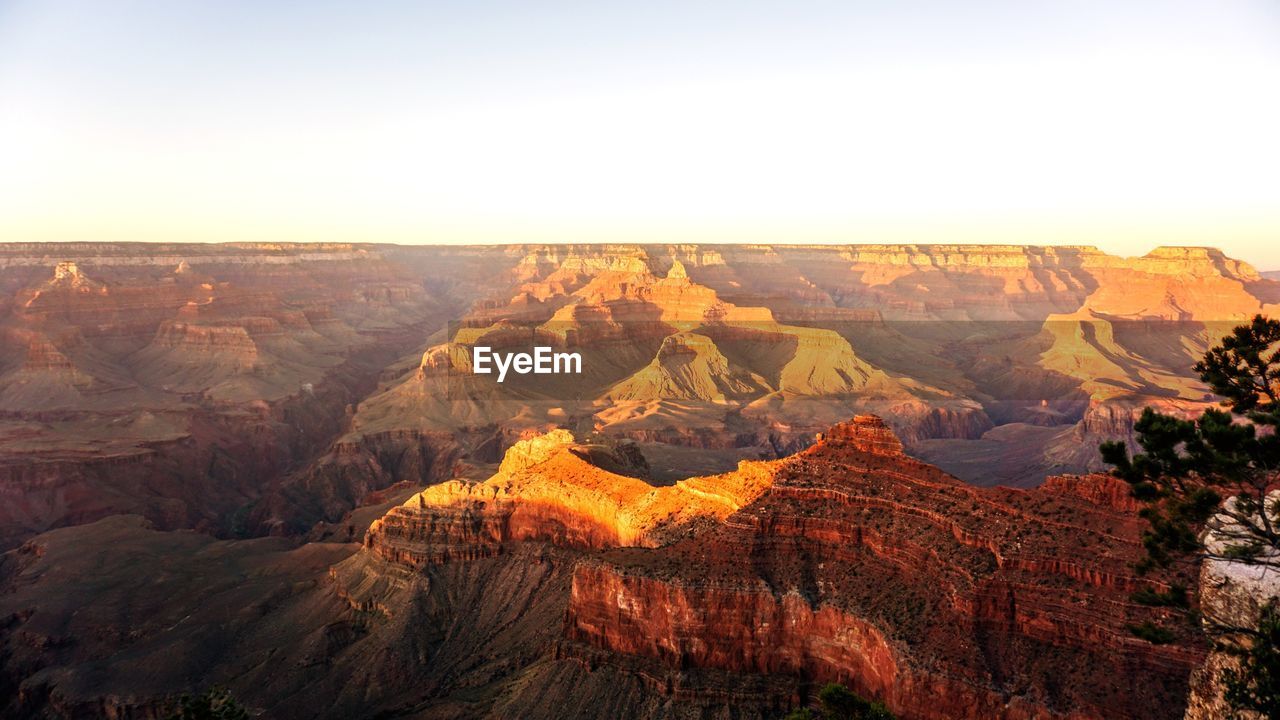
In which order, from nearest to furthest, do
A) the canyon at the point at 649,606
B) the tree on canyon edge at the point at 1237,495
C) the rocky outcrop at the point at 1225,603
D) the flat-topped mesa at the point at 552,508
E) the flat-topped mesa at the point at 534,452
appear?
the tree on canyon edge at the point at 1237,495 < the rocky outcrop at the point at 1225,603 < the canyon at the point at 649,606 < the flat-topped mesa at the point at 552,508 < the flat-topped mesa at the point at 534,452

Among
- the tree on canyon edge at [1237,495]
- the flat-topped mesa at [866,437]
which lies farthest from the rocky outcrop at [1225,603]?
the flat-topped mesa at [866,437]

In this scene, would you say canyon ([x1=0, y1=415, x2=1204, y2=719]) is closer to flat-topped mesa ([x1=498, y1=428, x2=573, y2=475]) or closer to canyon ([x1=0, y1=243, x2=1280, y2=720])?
canyon ([x1=0, y1=243, x2=1280, y2=720])

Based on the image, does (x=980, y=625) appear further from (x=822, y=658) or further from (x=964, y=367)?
(x=964, y=367)

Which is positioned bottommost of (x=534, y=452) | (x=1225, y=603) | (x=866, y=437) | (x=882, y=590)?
(x=534, y=452)

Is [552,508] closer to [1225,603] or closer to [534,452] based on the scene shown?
[534,452]

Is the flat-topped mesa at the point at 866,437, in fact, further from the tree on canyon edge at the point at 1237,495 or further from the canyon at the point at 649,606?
the tree on canyon edge at the point at 1237,495

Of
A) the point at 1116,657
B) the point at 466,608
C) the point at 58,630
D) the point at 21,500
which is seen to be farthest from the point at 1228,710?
the point at 21,500

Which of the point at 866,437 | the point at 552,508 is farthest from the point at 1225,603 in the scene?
the point at 552,508

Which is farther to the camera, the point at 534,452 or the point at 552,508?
the point at 534,452

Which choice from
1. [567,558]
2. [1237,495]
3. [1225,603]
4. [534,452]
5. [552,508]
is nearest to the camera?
[1225,603]
